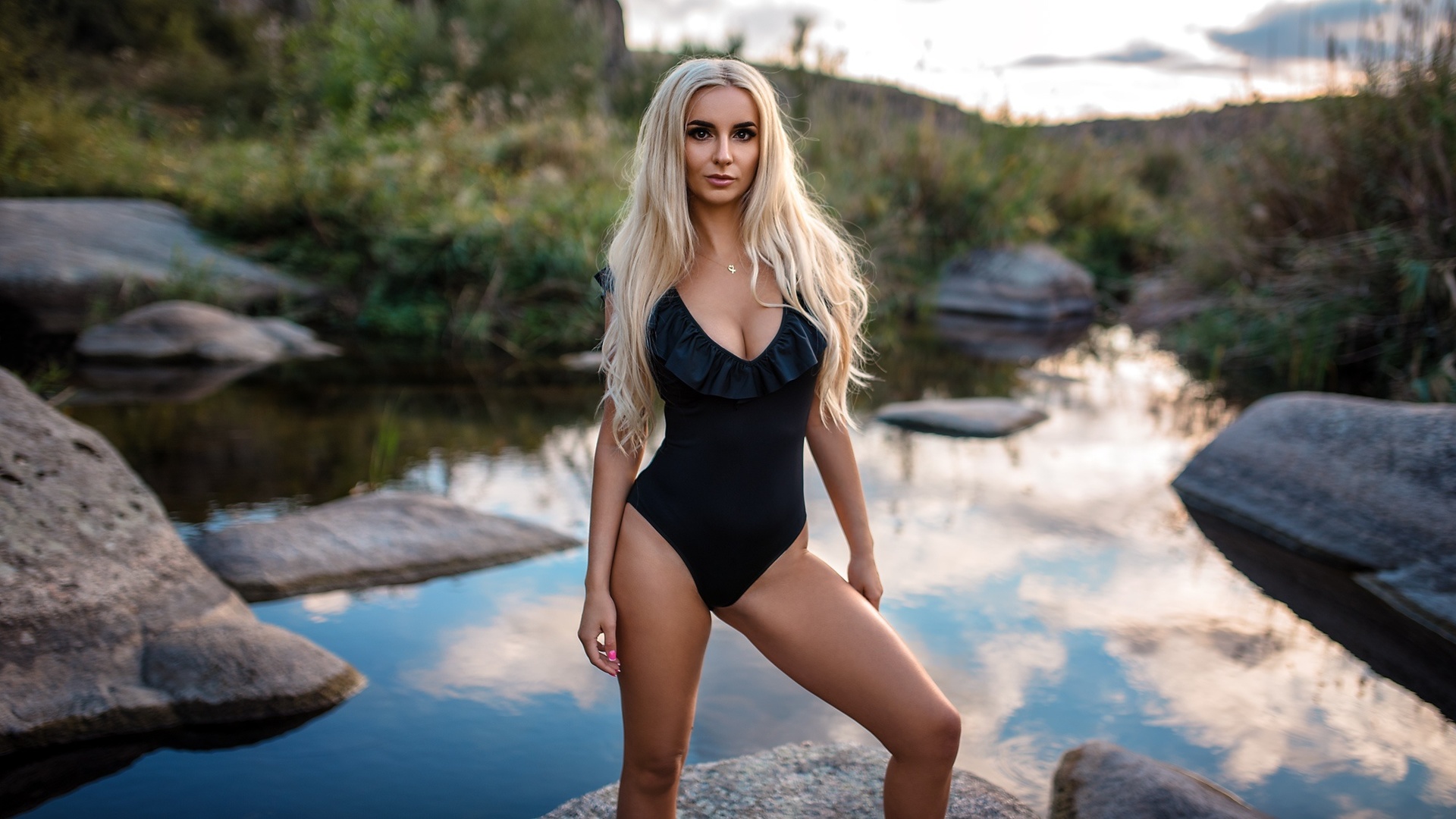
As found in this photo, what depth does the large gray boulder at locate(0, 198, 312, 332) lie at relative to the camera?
8195mm

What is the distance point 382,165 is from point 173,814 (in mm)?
8228

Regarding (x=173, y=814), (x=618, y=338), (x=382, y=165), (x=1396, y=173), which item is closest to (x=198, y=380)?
(x=382, y=165)

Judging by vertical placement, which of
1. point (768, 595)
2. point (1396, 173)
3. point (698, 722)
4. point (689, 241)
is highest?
point (1396, 173)

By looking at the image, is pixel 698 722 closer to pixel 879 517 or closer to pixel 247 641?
pixel 247 641

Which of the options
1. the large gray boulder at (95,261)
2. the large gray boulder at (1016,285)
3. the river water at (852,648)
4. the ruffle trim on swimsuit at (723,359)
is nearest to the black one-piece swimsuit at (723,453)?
the ruffle trim on swimsuit at (723,359)

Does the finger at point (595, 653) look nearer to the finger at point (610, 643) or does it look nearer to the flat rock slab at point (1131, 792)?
the finger at point (610, 643)

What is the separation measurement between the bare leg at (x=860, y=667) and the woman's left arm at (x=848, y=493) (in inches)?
4.2

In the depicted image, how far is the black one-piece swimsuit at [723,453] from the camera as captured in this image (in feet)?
5.90

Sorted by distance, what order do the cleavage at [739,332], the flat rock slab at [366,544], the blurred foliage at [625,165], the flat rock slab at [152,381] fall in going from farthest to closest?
the blurred foliage at [625,165] → the flat rock slab at [152,381] → the flat rock slab at [366,544] → the cleavage at [739,332]

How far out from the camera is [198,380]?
6484 mm

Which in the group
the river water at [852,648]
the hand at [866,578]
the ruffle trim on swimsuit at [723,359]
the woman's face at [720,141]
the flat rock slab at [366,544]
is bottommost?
the river water at [852,648]

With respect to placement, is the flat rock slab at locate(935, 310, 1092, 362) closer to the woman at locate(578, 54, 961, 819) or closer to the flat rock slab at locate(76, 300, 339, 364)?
the flat rock slab at locate(76, 300, 339, 364)

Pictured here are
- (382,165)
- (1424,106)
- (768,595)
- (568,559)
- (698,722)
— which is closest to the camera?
(768,595)

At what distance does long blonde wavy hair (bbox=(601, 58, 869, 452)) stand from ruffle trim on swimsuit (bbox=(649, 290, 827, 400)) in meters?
0.05
